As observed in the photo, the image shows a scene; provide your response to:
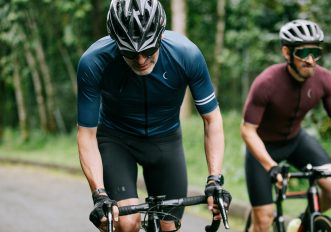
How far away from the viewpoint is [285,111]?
203 inches

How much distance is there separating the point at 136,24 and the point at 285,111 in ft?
7.06

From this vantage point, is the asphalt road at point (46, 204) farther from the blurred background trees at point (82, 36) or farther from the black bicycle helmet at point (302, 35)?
the blurred background trees at point (82, 36)

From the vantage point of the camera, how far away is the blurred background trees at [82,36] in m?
12.0

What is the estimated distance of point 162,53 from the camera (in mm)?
3848

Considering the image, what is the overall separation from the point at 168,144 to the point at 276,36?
7.06 m

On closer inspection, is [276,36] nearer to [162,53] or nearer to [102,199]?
[162,53]

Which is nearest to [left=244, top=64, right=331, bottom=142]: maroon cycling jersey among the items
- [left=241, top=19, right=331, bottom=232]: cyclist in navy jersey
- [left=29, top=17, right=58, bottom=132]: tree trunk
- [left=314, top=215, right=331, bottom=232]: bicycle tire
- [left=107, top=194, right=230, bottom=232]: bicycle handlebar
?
[left=241, top=19, right=331, bottom=232]: cyclist in navy jersey

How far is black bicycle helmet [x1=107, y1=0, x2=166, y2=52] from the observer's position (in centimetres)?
341

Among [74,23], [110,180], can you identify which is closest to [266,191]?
[110,180]

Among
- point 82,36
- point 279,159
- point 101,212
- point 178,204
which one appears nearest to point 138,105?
point 178,204

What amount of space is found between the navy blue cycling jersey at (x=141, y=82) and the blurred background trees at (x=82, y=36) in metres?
4.64

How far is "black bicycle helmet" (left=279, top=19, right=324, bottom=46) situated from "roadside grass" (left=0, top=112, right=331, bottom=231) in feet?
9.18

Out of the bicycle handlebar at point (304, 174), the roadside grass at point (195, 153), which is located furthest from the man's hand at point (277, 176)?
the roadside grass at point (195, 153)

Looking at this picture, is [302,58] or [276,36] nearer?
[302,58]
